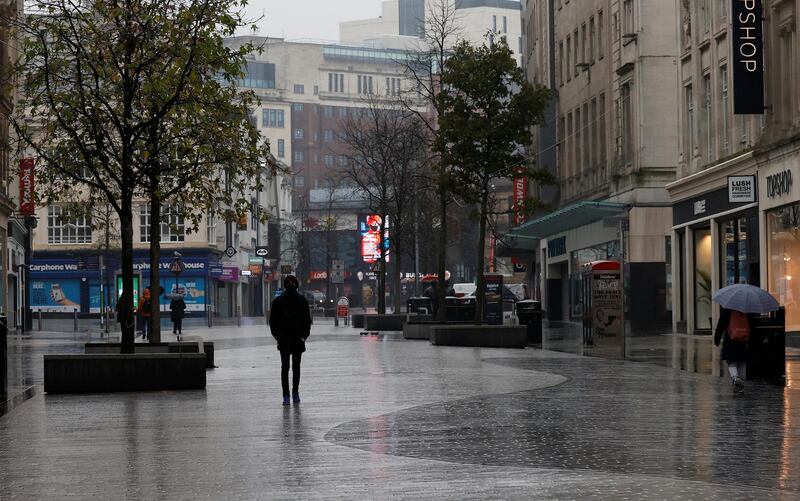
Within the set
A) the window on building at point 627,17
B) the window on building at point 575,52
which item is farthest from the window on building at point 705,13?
the window on building at point 575,52

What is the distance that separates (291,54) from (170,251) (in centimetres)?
10849

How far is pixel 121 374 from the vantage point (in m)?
21.0

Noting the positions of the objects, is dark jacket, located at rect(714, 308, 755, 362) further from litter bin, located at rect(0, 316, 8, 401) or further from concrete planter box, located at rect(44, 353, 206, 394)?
litter bin, located at rect(0, 316, 8, 401)

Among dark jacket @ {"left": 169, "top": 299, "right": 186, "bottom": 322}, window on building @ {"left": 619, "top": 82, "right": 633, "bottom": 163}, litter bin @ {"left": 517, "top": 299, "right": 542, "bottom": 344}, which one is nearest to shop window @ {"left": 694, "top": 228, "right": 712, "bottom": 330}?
litter bin @ {"left": 517, "top": 299, "right": 542, "bottom": 344}

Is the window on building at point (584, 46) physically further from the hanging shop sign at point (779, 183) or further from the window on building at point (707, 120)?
the hanging shop sign at point (779, 183)

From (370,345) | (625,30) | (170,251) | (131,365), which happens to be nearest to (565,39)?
(625,30)

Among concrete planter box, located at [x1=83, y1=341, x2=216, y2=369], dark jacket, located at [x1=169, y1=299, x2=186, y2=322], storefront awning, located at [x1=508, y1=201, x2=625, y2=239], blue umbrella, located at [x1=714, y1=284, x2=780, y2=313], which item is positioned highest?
storefront awning, located at [x1=508, y1=201, x2=625, y2=239]

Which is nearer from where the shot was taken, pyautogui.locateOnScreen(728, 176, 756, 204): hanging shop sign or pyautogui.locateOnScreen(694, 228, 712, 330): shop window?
pyautogui.locateOnScreen(728, 176, 756, 204): hanging shop sign

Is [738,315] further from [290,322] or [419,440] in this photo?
[419,440]

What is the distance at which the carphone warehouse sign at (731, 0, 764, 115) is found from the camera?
113 ft

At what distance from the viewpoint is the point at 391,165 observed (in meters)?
53.6

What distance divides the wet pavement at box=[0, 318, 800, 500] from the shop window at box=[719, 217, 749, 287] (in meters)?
15.0

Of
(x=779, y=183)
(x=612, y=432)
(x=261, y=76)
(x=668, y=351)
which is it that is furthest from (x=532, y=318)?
(x=261, y=76)

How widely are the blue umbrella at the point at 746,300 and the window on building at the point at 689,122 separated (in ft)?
77.3
